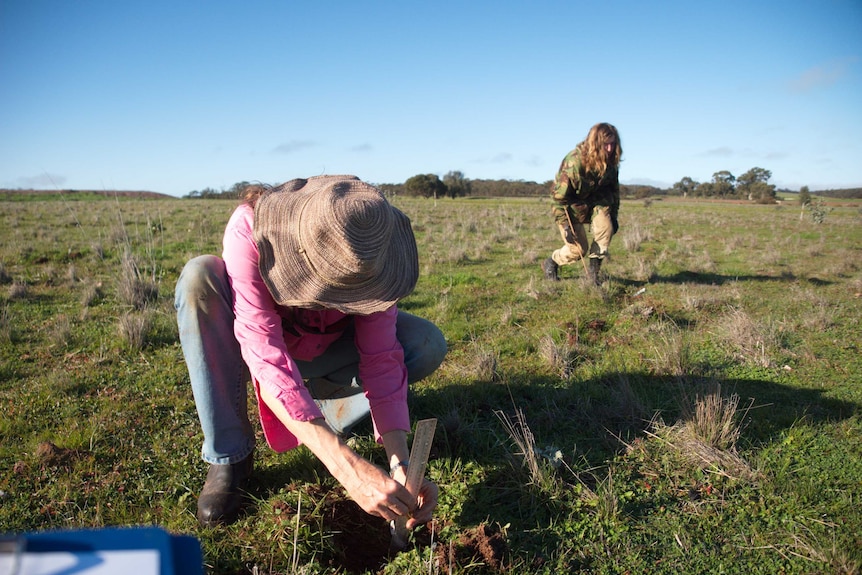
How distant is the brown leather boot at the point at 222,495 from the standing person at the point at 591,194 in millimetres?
5210

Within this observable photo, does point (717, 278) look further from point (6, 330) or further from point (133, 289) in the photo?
point (6, 330)

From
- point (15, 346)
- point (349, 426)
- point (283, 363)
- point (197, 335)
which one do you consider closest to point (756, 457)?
point (349, 426)

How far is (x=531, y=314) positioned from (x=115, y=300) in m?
4.71

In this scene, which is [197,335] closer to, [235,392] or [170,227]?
[235,392]

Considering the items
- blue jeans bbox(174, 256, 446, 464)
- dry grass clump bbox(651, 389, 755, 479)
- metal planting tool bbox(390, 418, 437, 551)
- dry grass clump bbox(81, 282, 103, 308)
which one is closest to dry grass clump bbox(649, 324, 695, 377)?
dry grass clump bbox(651, 389, 755, 479)

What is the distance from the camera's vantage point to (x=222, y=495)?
2447 millimetres

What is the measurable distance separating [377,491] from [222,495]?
3.31 feet

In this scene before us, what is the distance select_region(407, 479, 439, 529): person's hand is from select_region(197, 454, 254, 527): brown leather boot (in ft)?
2.92

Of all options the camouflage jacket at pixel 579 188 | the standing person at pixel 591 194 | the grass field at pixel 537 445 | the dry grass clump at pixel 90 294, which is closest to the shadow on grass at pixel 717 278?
the standing person at pixel 591 194

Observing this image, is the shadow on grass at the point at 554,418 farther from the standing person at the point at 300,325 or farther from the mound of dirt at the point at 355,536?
the standing person at the point at 300,325

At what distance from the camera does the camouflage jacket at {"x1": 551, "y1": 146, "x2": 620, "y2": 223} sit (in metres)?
6.99

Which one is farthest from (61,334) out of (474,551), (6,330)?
(474,551)

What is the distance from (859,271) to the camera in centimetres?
803

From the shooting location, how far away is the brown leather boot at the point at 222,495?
2398 millimetres
